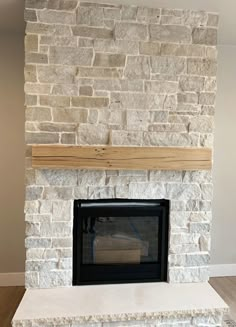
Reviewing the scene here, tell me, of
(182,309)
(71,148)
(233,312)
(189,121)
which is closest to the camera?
(182,309)

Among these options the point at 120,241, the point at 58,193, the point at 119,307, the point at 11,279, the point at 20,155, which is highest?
the point at 20,155

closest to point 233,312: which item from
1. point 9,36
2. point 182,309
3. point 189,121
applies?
point 182,309

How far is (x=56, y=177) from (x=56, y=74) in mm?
827

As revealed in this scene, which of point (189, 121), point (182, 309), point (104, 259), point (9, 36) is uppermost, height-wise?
point (9, 36)

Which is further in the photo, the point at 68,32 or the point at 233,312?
the point at 233,312

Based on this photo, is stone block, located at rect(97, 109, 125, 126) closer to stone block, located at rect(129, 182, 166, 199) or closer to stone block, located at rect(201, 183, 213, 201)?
stone block, located at rect(129, 182, 166, 199)

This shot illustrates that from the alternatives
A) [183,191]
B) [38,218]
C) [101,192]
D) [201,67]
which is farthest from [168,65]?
[38,218]

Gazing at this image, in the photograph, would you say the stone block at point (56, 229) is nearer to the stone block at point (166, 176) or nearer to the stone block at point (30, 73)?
the stone block at point (166, 176)

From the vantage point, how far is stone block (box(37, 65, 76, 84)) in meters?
2.69

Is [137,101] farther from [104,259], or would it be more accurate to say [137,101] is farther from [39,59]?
[104,259]

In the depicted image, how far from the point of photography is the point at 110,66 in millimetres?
2766

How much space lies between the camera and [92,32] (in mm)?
2727

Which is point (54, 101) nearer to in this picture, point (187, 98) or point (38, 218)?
point (38, 218)

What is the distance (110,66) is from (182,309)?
6.44 feet
